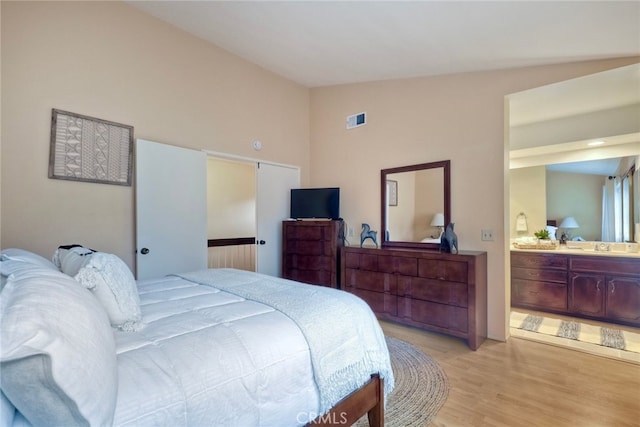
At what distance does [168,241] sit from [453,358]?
9.47 ft

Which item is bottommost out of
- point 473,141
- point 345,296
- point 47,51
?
point 345,296

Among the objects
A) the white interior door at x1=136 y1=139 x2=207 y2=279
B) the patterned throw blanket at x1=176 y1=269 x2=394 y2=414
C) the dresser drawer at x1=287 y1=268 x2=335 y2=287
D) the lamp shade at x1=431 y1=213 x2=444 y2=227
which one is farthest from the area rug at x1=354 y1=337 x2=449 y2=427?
the white interior door at x1=136 y1=139 x2=207 y2=279

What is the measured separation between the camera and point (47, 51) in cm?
240

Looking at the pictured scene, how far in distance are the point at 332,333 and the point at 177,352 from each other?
0.66 metres

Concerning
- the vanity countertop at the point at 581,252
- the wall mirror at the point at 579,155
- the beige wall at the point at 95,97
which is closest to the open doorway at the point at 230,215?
the beige wall at the point at 95,97

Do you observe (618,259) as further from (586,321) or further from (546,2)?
(546,2)

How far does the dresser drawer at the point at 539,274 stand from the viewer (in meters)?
3.60

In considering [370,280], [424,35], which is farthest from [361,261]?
[424,35]

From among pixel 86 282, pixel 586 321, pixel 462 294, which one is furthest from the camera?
pixel 586 321

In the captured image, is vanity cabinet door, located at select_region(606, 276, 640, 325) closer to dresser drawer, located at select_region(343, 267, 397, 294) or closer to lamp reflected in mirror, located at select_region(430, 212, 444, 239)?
lamp reflected in mirror, located at select_region(430, 212, 444, 239)

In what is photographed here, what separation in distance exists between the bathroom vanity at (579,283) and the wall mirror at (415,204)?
138 centimetres

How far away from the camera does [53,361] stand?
67 centimetres

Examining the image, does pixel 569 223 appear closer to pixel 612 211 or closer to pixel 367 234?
pixel 612 211

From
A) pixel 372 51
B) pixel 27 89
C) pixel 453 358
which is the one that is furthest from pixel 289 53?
pixel 453 358
